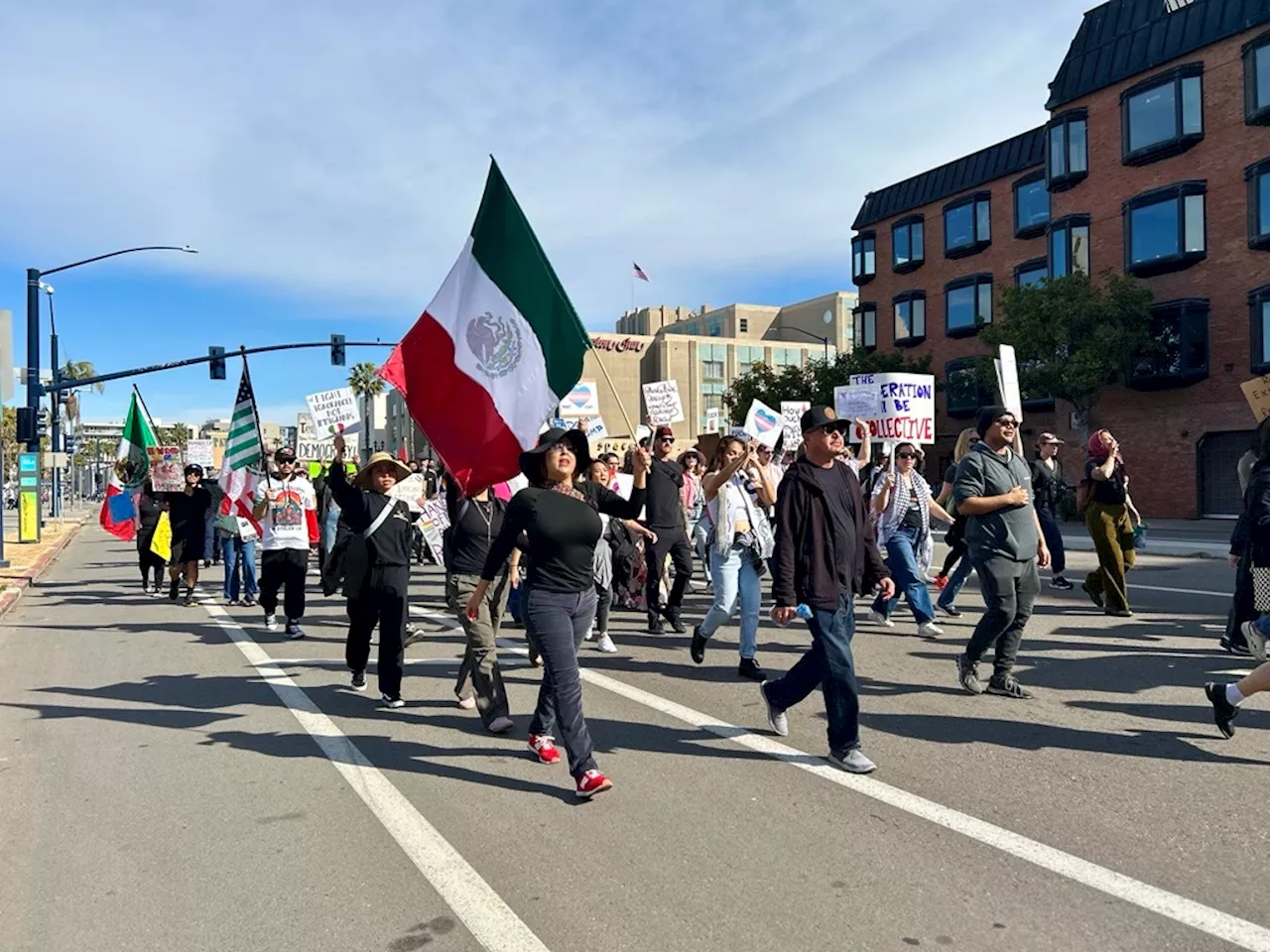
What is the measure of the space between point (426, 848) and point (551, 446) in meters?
2.00

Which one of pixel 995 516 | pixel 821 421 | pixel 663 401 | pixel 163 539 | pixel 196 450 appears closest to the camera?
pixel 821 421

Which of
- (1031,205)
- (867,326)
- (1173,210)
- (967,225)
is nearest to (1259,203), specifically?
(1173,210)

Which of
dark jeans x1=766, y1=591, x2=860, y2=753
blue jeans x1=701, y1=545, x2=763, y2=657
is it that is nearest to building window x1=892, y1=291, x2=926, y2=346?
blue jeans x1=701, y1=545, x2=763, y2=657

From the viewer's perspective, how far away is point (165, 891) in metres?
3.95

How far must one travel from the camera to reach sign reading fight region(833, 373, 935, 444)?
11367mm

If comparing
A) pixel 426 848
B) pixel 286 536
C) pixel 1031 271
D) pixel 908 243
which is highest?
pixel 908 243

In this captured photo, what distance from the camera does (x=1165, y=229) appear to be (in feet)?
98.1

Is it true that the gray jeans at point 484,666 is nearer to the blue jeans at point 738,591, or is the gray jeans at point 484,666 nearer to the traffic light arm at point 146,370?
the blue jeans at point 738,591

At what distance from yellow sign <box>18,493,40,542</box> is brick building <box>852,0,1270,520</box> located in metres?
31.0

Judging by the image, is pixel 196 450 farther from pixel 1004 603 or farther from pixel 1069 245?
pixel 1069 245

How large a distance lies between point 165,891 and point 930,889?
117 inches

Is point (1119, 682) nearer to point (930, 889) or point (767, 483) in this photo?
point (767, 483)

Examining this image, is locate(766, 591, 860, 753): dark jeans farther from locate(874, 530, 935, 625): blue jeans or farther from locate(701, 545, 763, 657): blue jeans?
locate(874, 530, 935, 625): blue jeans

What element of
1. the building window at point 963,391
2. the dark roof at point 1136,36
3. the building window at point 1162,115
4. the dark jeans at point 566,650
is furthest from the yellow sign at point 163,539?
the building window at point 963,391
